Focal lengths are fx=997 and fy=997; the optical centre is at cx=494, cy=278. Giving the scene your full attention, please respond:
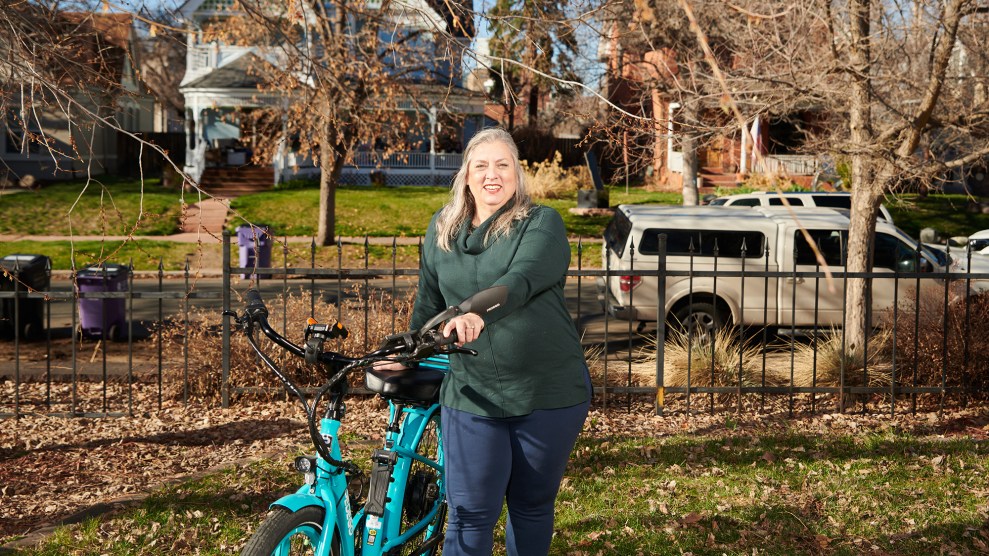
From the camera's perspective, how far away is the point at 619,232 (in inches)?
450

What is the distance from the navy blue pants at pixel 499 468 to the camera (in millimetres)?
3172

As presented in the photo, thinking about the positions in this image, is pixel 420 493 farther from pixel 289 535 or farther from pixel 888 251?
pixel 888 251

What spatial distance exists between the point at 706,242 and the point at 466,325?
8.58 m

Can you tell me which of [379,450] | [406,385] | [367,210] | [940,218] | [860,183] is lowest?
[379,450]

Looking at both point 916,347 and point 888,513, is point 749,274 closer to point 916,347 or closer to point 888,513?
point 916,347

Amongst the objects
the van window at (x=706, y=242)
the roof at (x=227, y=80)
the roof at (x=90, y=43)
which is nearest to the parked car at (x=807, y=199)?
the van window at (x=706, y=242)

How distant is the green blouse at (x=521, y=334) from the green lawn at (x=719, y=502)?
1626mm

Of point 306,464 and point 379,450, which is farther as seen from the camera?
point 379,450

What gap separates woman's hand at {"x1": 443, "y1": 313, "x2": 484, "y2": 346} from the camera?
8.80ft

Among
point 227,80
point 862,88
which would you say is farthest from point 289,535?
point 227,80

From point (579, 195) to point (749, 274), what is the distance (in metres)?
18.2

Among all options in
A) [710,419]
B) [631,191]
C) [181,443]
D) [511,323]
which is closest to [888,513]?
[710,419]

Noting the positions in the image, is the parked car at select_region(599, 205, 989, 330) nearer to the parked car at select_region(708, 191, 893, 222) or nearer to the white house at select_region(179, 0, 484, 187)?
the parked car at select_region(708, 191, 893, 222)

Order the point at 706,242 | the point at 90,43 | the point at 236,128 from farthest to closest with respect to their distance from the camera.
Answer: the point at 236,128 < the point at 706,242 < the point at 90,43
